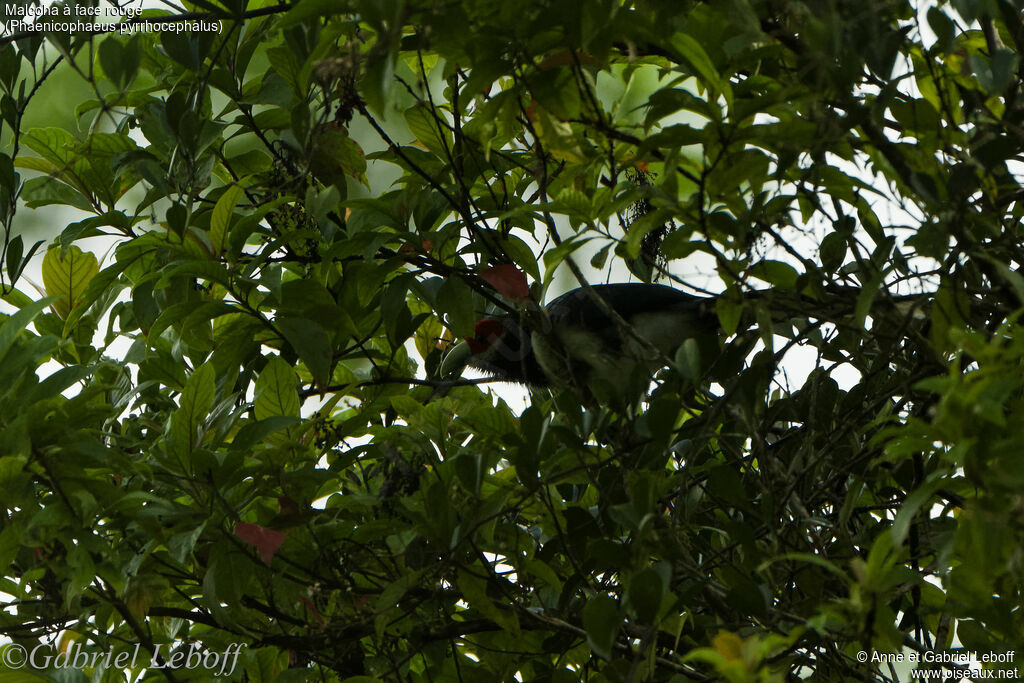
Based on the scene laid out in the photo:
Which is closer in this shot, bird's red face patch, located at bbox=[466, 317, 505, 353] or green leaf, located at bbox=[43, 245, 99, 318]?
green leaf, located at bbox=[43, 245, 99, 318]

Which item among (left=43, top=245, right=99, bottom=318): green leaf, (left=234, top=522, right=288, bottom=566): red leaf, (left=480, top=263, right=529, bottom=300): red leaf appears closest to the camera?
(left=234, top=522, right=288, bottom=566): red leaf

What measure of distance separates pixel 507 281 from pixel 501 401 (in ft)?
0.91

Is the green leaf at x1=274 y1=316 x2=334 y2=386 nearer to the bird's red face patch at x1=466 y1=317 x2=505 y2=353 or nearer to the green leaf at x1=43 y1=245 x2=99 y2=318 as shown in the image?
the green leaf at x1=43 y1=245 x2=99 y2=318

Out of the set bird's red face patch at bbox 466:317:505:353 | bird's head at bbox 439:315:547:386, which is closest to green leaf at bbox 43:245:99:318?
bird's head at bbox 439:315:547:386

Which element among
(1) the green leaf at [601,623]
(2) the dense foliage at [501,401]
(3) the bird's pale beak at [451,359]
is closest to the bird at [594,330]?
(3) the bird's pale beak at [451,359]

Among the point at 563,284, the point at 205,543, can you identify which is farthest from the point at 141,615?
the point at 563,284

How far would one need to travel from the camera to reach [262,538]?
1484 mm

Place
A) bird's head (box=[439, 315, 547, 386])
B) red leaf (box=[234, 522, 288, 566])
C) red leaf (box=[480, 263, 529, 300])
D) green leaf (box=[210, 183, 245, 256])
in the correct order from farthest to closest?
1. bird's head (box=[439, 315, 547, 386])
2. red leaf (box=[480, 263, 529, 300])
3. green leaf (box=[210, 183, 245, 256])
4. red leaf (box=[234, 522, 288, 566])

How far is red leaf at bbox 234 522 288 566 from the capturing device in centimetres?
148

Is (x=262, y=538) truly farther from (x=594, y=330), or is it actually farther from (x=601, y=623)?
(x=594, y=330)

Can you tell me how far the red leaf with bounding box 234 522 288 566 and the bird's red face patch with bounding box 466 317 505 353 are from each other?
142 cm
